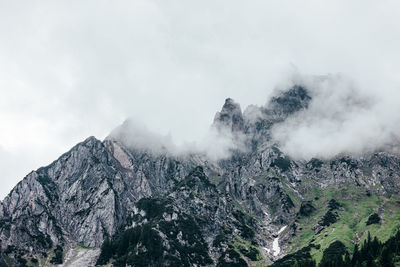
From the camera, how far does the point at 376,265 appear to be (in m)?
195

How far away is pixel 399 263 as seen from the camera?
19612 centimetres

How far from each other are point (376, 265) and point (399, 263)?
44.4 ft
